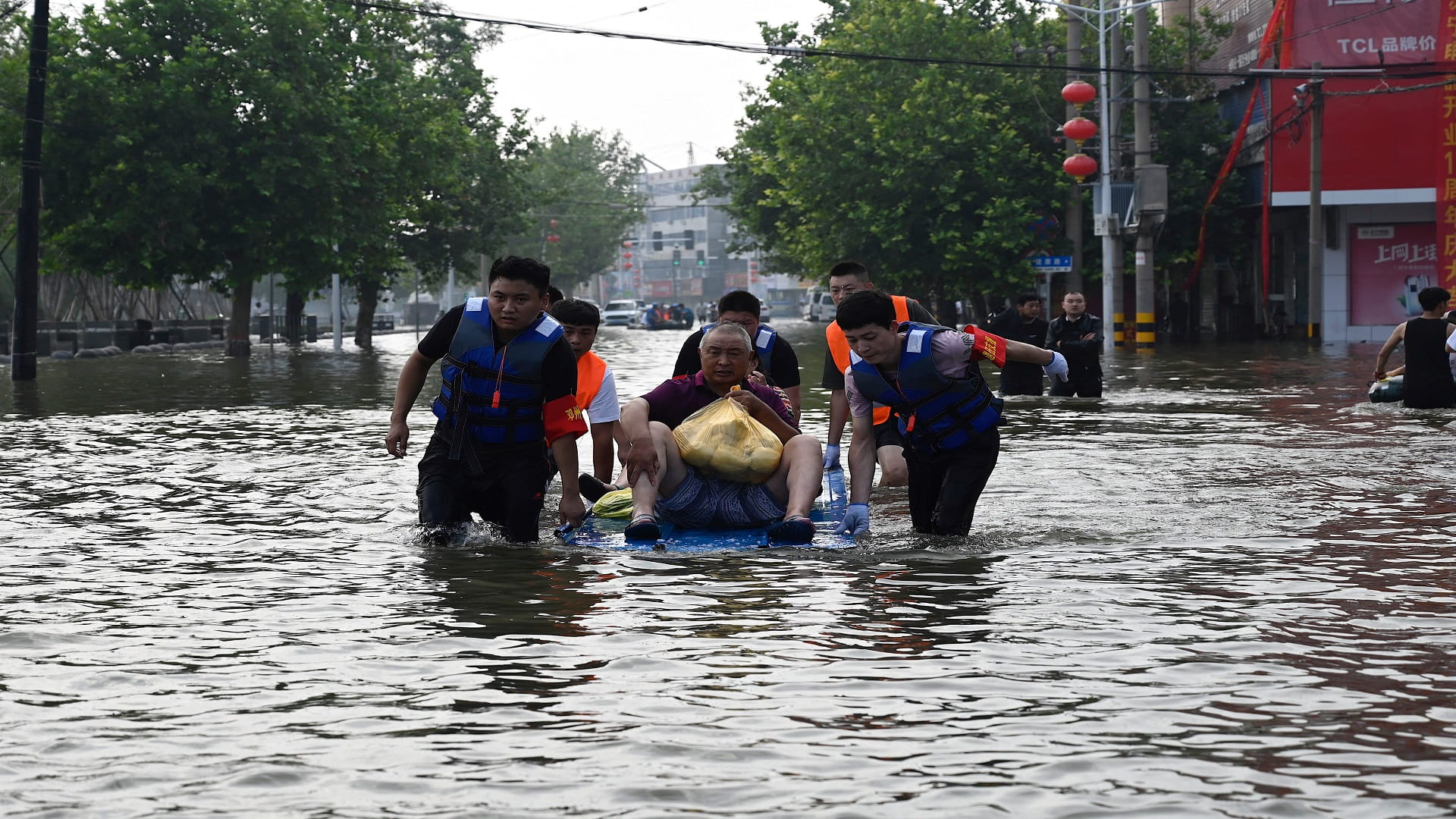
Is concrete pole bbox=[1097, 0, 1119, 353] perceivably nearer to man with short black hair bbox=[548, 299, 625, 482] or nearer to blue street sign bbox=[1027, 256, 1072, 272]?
blue street sign bbox=[1027, 256, 1072, 272]

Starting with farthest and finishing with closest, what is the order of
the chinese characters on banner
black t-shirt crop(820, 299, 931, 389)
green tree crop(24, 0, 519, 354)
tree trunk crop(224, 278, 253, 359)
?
tree trunk crop(224, 278, 253, 359)
green tree crop(24, 0, 519, 354)
the chinese characters on banner
black t-shirt crop(820, 299, 931, 389)

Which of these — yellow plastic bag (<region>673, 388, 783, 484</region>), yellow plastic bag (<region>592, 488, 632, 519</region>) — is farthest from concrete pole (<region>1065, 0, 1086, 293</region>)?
yellow plastic bag (<region>673, 388, 783, 484</region>)

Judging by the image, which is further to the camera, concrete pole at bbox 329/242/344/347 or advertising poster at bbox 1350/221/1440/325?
concrete pole at bbox 329/242/344/347

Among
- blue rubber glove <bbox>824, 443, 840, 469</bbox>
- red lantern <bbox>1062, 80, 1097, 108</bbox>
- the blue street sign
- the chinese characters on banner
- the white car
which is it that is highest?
red lantern <bbox>1062, 80, 1097, 108</bbox>

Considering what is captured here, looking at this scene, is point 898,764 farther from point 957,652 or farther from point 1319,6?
point 1319,6

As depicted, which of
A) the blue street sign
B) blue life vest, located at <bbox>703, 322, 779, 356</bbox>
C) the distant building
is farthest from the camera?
the distant building

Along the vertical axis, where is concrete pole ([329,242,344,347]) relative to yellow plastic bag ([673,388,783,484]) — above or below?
above

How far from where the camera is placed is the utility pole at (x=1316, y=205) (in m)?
42.1

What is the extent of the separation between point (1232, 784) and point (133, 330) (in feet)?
157

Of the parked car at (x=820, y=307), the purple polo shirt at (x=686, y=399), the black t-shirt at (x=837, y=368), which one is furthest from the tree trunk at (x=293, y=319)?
the parked car at (x=820, y=307)

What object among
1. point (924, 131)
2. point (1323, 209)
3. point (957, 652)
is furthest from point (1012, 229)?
point (957, 652)

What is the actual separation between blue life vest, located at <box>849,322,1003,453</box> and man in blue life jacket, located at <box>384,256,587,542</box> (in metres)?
1.50

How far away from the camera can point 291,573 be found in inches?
352

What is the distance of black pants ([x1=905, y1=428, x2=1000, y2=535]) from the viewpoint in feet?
31.7
